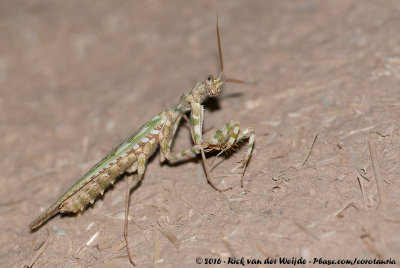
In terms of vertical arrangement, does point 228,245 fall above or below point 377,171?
below

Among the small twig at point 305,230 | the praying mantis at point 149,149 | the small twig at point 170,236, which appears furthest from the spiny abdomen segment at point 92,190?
the small twig at point 305,230

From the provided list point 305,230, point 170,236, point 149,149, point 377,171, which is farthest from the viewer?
point 149,149

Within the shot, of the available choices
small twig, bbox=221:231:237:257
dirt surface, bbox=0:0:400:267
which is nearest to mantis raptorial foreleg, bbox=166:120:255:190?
dirt surface, bbox=0:0:400:267

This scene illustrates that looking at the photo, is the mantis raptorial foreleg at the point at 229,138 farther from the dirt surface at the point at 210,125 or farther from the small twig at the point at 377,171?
the small twig at the point at 377,171

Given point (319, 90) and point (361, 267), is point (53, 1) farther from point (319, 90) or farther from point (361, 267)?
point (361, 267)

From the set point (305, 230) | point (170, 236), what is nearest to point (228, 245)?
point (170, 236)

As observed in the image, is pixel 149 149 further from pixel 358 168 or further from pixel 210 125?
pixel 358 168

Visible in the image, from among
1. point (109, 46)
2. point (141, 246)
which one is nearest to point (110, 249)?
point (141, 246)
